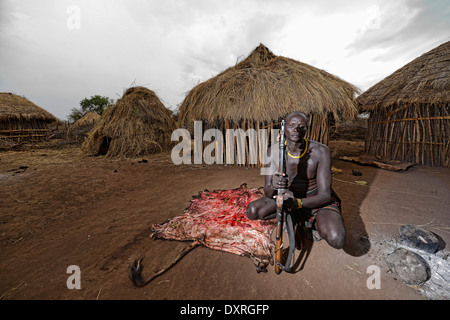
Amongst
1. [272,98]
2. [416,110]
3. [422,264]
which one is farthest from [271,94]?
[416,110]

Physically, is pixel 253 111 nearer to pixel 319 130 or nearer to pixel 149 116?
pixel 319 130

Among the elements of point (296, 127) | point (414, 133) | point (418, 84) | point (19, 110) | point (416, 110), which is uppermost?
point (19, 110)

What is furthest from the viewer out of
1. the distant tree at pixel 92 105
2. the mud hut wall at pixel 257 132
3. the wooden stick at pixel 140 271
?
the distant tree at pixel 92 105

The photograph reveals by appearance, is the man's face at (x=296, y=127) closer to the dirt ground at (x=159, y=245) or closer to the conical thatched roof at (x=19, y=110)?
the dirt ground at (x=159, y=245)

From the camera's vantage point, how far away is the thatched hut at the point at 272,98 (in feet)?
17.3

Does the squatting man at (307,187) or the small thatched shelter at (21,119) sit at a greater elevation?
the small thatched shelter at (21,119)

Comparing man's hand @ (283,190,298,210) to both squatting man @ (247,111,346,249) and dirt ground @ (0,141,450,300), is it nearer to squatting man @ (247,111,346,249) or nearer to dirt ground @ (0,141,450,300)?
squatting man @ (247,111,346,249)

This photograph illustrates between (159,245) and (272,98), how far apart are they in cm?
490

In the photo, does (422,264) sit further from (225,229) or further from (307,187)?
(225,229)

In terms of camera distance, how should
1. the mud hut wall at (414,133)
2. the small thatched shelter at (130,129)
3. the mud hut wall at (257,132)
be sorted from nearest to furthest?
the mud hut wall at (257,132), the mud hut wall at (414,133), the small thatched shelter at (130,129)

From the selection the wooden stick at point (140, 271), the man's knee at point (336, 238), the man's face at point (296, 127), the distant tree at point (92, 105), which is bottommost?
the wooden stick at point (140, 271)

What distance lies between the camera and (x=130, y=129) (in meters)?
8.26

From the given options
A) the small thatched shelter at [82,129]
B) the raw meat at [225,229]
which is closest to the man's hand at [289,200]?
the raw meat at [225,229]

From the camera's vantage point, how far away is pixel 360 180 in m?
4.52
